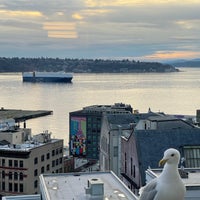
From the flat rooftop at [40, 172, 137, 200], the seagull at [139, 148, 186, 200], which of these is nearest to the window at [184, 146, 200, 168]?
the flat rooftop at [40, 172, 137, 200]

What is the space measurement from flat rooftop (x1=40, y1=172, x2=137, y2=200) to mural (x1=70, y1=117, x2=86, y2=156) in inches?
2148

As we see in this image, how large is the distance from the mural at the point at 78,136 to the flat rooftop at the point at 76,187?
179 feet

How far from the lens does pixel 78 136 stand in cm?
7800

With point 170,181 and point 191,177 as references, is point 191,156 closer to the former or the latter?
point 191,177

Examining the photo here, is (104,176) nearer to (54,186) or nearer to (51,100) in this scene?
(54,186)

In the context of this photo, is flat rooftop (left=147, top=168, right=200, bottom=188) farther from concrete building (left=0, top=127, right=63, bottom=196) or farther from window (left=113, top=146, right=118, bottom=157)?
concrete building (left=0, top=127, right=63, bottom=196)

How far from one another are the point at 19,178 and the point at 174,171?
131 feet

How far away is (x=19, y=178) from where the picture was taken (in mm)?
44750

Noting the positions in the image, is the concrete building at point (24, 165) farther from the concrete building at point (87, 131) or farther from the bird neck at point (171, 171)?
the bird neck at point (171, 171)

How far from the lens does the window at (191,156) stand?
21.0 metres

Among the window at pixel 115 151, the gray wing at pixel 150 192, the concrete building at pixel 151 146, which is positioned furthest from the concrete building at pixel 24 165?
the gray wing at pixel 150 192

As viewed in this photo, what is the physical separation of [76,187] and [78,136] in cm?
6047

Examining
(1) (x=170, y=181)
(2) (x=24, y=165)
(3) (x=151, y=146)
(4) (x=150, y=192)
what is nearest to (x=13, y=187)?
(2) (x=24, y=165)

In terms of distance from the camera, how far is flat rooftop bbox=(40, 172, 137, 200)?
53.5 feet
